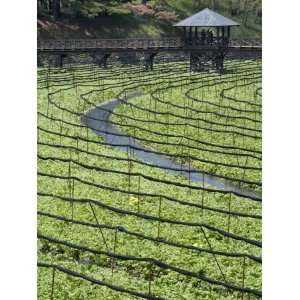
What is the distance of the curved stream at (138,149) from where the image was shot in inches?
824

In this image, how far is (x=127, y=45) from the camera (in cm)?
5203

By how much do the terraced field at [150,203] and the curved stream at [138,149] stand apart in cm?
13

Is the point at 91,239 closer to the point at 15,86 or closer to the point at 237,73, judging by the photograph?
the point at 15,86

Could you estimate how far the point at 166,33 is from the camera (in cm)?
6072

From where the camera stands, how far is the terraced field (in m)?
13.8

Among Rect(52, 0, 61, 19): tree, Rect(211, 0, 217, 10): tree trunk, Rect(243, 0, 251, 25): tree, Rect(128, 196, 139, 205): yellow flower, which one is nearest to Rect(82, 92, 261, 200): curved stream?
Rect(128, 196, 139, 205): yellow flower

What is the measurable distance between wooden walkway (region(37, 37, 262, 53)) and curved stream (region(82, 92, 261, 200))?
1182 centimetres

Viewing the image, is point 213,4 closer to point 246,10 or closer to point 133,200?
point 246,10

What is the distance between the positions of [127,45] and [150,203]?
35000 mm

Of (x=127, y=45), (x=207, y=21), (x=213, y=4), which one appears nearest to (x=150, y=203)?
(x=207, y=21)

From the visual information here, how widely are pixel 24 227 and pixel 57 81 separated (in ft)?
91.8

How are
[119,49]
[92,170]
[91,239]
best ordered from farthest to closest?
[119,49] → [92,170] → [91,239]

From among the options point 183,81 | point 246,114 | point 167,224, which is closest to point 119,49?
point 183,81

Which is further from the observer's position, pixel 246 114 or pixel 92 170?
pixel 246 114
